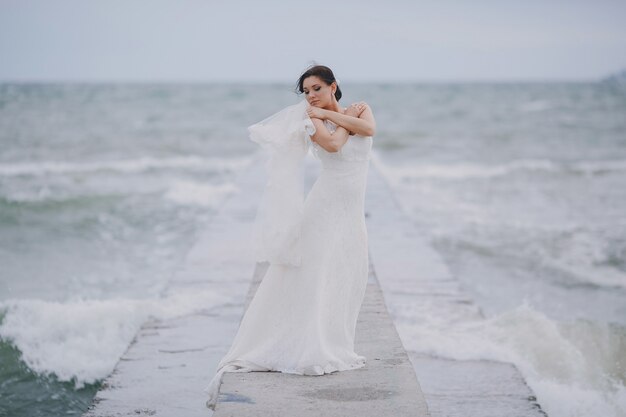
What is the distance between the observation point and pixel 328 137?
11.1ft

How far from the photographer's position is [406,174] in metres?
17.3

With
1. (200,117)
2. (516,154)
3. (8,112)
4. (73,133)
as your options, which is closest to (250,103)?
(200,117)

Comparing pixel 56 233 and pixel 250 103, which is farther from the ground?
pixel 250 103

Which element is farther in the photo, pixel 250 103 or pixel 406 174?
pixel 250 103

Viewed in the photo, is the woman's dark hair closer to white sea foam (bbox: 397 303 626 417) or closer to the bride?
the bride

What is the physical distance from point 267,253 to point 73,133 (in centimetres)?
2587

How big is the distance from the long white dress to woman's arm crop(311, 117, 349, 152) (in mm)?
77

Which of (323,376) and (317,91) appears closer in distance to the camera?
(323,376)

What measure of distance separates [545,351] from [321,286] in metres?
2.47

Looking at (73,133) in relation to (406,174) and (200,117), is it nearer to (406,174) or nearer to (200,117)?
(200,117)

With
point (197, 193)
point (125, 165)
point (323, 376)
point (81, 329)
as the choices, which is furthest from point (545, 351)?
point (125, 165)

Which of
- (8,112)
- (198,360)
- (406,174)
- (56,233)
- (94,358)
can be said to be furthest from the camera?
(8,112)

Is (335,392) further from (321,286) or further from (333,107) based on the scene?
(333,107)

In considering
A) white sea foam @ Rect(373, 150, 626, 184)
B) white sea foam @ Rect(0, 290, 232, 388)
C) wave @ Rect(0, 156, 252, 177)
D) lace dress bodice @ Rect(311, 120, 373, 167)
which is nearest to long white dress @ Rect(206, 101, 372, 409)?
lace dress bodice @ Rect(311, 120, 373, 167)
